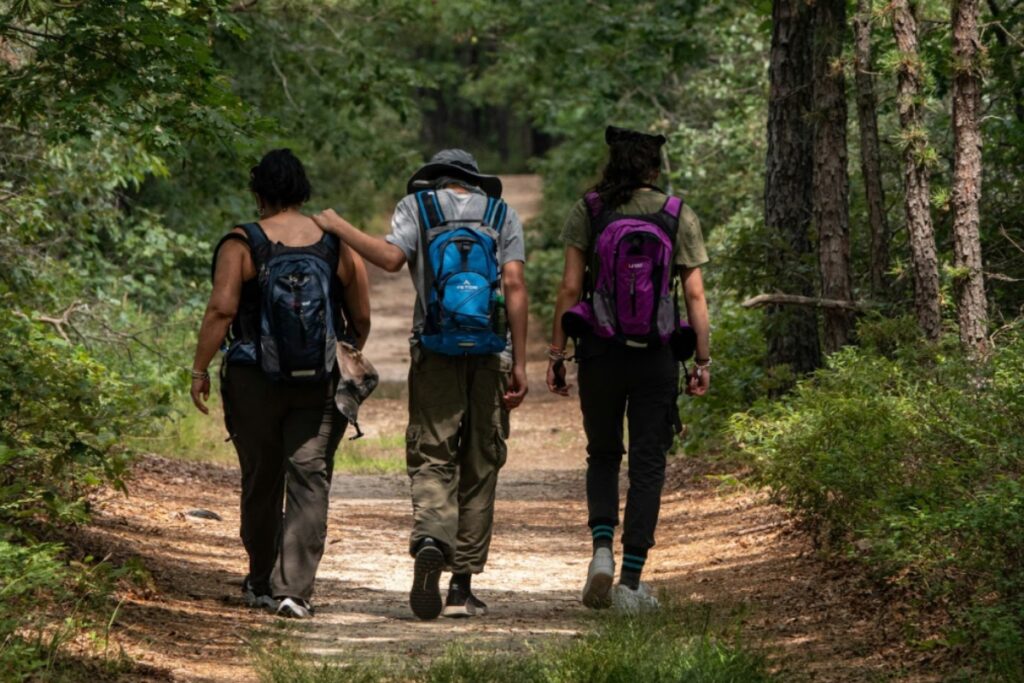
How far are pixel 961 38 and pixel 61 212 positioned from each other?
26.3 feet

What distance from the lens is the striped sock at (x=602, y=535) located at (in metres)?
7.09

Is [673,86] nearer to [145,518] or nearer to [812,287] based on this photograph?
[812,287]

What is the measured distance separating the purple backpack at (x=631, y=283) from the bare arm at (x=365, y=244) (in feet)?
2.67

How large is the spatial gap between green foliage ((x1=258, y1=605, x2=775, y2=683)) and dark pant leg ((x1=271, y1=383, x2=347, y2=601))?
1.26 m

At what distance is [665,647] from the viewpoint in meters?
5.51

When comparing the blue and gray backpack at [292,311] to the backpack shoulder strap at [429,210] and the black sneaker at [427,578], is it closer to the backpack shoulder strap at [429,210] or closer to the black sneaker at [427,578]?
the backpack shoulder strap at [429,210]

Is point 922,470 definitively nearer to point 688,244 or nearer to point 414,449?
point 688,244

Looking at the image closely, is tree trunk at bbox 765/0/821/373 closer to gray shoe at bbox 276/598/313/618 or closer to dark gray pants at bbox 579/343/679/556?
dark gray pants at bbox 579/343/679/556

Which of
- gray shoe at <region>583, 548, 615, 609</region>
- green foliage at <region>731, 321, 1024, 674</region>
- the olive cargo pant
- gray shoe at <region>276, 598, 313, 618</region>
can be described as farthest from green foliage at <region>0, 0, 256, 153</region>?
green foliage at <region>731, 321, 1024, 674</region>

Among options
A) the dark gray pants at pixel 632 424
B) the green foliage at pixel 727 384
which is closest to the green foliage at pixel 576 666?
the dark gray pants at pixel 632 424

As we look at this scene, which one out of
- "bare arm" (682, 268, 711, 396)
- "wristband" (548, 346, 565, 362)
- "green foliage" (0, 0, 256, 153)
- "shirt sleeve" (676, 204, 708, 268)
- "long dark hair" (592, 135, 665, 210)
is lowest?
"wristband" (548, 346, 565, 362)

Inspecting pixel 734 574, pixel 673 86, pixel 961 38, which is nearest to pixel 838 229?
pixel 961 38

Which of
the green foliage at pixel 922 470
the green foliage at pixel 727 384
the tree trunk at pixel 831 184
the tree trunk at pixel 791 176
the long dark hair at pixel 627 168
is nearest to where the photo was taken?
the green foliage at pixel 922 470

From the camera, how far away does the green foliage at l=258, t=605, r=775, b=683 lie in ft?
16.7
